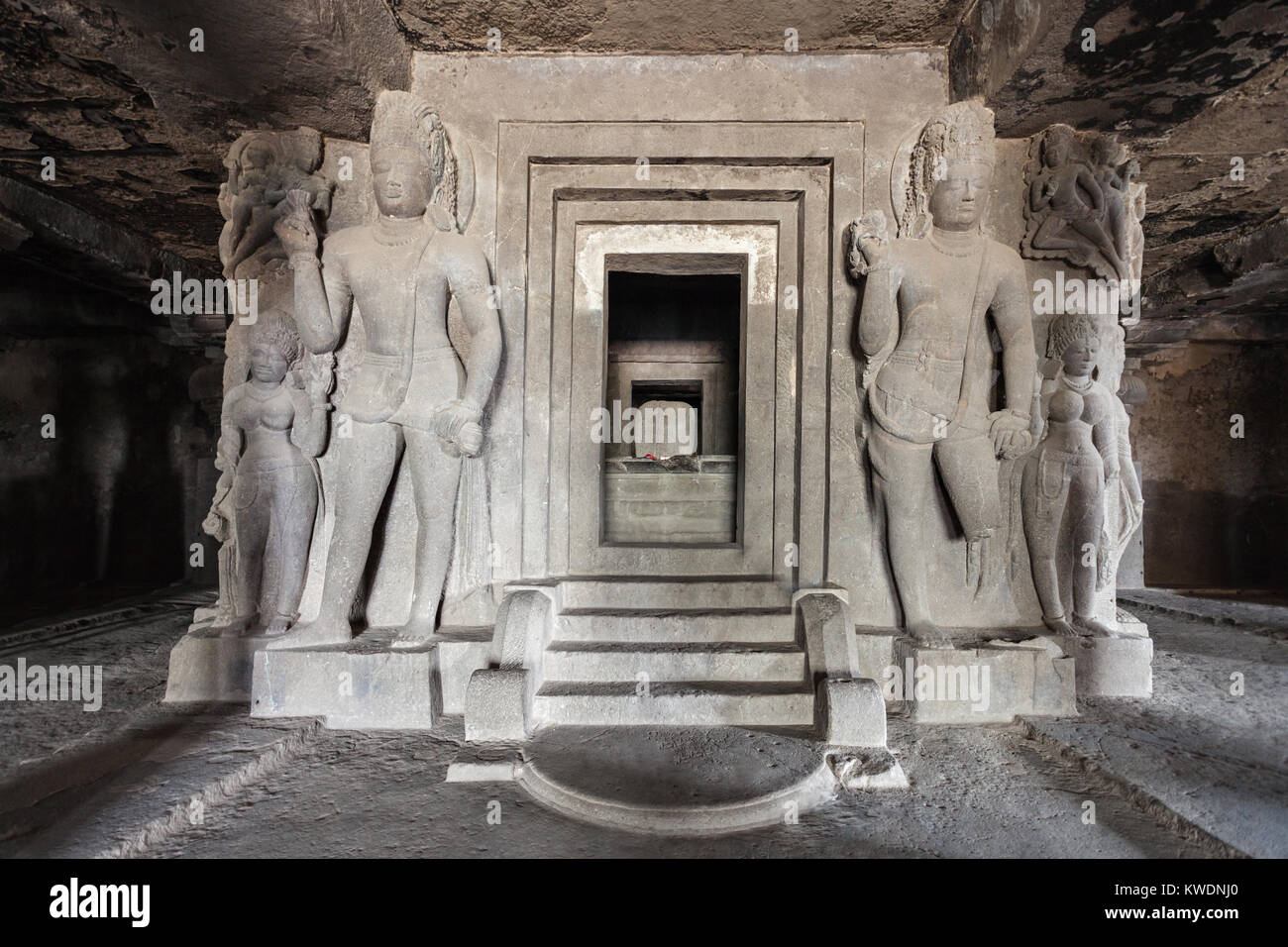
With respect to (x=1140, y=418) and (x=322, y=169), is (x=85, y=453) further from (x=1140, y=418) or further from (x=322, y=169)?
(x=1140, y=418)

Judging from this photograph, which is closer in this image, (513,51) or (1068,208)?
(1068,208)

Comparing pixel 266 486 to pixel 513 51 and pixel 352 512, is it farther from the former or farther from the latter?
pixel 513 51

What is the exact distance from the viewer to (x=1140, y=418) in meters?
9.34

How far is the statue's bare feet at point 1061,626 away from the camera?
3.32m

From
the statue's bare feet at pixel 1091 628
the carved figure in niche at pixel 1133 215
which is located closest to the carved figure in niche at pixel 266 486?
the statue's bare feet at pixel 1091 628

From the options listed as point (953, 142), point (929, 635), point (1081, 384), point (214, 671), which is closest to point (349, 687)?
point (214, 671)

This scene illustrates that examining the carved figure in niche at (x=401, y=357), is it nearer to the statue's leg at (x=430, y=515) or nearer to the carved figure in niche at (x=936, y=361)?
the statue's leg at (x=430, y=515)

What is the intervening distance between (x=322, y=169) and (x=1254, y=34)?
462cm

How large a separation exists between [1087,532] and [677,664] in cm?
233

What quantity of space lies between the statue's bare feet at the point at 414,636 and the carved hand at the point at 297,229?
1955 mm

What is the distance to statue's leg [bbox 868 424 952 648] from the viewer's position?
3242 mm

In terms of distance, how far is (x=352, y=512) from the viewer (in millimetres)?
3172

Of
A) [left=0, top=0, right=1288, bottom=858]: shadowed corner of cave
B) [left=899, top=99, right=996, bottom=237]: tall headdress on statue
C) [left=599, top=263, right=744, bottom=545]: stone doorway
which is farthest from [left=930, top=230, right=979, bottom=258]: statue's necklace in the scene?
[left=599, top=263, right=744, bottom=545]: stone doorway
